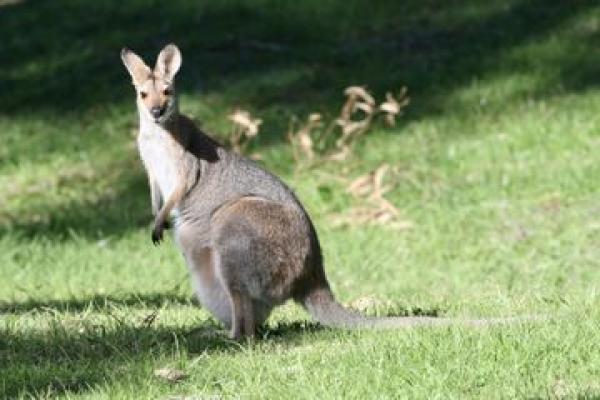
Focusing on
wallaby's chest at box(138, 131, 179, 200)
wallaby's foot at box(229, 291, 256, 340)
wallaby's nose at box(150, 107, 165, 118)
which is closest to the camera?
wallaby's foot at box(229, 291, 256, 340)

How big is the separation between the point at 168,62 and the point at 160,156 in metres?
0.43

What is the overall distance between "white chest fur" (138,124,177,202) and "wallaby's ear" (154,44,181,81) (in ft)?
0.79

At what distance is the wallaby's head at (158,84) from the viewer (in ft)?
21.4

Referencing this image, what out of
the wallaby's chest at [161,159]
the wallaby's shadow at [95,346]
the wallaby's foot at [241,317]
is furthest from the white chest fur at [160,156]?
the wallaby's foot at [241,317]

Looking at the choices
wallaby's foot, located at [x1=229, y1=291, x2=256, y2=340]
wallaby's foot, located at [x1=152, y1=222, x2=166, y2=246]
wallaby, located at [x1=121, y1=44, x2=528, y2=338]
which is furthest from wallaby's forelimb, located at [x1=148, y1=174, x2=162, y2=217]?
wallaby's foot, located at [x1=229, y1=291, x2=256, y2=340]

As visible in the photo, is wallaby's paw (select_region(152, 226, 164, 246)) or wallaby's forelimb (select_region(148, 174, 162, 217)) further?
wallaby's forelimb (select_region(148, 174, 162, 217))

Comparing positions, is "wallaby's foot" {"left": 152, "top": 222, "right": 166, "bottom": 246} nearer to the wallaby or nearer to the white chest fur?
the wallaby

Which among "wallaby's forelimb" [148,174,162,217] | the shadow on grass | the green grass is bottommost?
the shadow on grass

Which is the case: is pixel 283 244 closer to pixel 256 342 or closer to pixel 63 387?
pixel 256 342

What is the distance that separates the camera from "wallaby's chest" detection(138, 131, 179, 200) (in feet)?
21.6

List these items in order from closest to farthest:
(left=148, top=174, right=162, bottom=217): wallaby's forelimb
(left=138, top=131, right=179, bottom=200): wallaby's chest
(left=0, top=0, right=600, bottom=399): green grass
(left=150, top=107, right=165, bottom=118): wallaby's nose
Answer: (left=0, top=0, right=600, bottom=399): green grass
(left=150, top=107, right=165, bottom=118): wallaby's nose
(left=138, top=131, right=179, bottom=200): wallaby's chest
(left=148, top=174, right=162, bottom=217): wallaby's forelimb

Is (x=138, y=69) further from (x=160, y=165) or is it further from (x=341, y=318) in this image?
(x=341, y=318)

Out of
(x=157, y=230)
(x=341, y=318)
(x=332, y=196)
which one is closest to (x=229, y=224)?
(x=157, y=230)

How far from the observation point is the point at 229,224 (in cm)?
614
